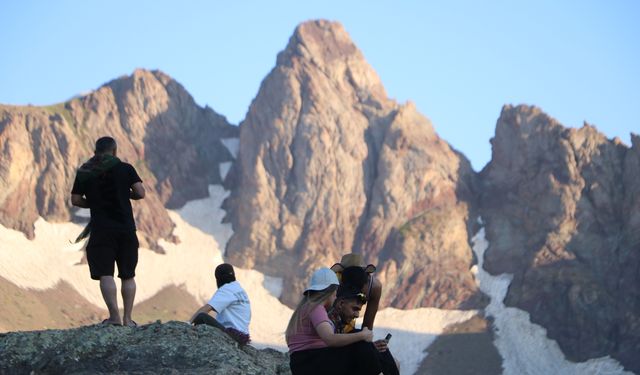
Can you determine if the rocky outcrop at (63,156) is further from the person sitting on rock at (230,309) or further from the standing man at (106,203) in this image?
the standing man at (106,203)

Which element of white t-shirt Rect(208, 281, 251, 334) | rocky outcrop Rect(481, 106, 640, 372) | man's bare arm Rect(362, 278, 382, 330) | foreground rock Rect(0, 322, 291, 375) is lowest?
foreground rock Rect(0, 322, 291, 375)

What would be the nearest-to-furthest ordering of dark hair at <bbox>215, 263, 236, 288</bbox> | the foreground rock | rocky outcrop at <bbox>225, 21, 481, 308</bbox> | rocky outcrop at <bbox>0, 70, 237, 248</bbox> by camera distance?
the foreground rock < dark hair at <bbox>215, 263, 236, 288</bbox> < rocky outcrop at <bbox>225, 21, 481, 308</bbox> < rocky outcrop at <bbox>0, 70, 237, 248</bbox>

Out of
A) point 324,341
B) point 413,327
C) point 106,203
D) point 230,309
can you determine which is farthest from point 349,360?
point 413,327

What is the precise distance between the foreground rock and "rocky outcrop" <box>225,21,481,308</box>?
6113 inches

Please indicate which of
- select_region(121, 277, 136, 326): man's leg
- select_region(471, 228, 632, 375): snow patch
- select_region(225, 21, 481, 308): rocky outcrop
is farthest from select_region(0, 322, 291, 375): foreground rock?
select_region(225, 21, 481, 308): rocky outcrop

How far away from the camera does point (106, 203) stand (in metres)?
19.7

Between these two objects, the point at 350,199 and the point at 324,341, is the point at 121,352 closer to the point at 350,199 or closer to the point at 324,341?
the point at 324,341

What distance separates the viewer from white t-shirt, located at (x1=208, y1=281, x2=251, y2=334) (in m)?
20.4

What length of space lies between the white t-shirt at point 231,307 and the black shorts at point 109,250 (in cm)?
162

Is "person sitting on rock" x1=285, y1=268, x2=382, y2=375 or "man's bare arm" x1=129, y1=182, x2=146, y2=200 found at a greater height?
"man's bare arm" x1=129, y1=182, x2=146, y2=200

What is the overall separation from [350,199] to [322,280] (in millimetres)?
166358

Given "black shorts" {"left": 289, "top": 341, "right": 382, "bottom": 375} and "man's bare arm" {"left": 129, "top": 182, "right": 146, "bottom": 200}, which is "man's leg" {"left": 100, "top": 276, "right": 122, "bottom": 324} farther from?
"black shorts" {"left": 289, "top": 341, "right": 382, "bottom": 375}

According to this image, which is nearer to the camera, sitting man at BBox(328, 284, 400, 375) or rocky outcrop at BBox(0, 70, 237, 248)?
sitting man at BBox(328, 284, 400, 375)

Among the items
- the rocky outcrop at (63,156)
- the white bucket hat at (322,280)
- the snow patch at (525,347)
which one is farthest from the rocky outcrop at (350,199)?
the white bucket hat at (322,280)
